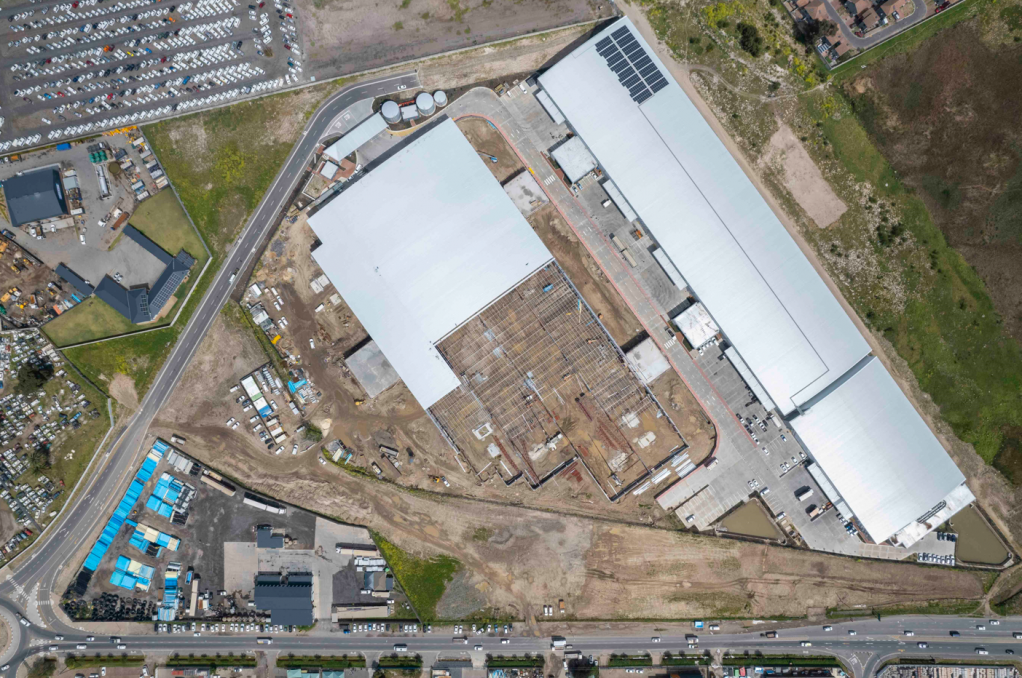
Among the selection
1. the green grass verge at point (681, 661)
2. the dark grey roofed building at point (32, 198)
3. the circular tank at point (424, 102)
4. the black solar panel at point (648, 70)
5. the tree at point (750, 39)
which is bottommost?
the green grass verge at point (681, 661)

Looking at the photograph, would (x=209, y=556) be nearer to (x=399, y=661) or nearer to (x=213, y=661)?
(x=213, y=661)

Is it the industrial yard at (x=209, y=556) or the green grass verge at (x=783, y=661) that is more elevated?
the industrial yard at (x=209, y=556)

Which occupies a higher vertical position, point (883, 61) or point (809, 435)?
point (883, 61)

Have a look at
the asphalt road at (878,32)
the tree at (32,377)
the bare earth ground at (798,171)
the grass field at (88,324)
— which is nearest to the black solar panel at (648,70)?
the bare earth ground at (798,171)

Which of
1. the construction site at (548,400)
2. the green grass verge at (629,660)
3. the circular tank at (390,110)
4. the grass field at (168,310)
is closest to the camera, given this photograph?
the construction site at (548,400)

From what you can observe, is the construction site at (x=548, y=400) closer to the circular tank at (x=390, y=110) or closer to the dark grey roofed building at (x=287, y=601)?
the dark grey roofed building at (x=287, y=601)

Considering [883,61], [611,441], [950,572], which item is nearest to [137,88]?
[611,441]

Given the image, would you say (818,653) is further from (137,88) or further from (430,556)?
(137,88)
